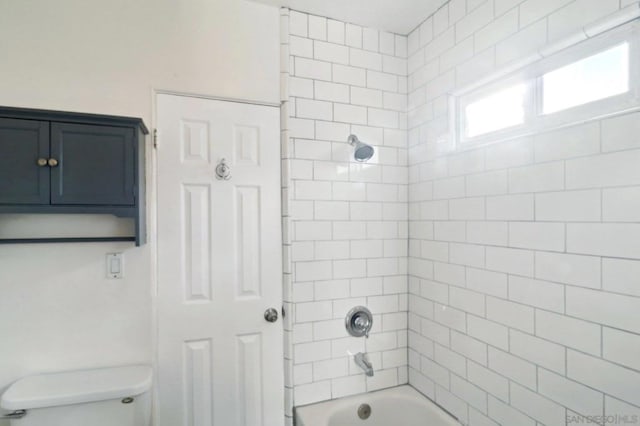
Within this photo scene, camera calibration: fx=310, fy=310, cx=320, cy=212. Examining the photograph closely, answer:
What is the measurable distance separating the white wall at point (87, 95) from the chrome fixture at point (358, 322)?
3.45ft

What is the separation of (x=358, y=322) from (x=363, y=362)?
23cm

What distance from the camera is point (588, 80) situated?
1104 millimetres

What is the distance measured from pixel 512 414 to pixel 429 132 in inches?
56.5

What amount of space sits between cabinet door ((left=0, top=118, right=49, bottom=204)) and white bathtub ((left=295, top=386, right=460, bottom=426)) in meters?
1.62

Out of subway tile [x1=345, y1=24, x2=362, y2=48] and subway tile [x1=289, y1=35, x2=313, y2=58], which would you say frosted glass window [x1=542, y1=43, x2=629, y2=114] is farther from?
subway tile [x1=289, y1=35, x2=313, y2=58]

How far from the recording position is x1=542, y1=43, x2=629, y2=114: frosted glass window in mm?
1018

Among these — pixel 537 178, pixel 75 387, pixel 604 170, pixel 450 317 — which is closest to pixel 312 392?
pixel 450 317

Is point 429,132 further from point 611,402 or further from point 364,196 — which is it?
point 611,402

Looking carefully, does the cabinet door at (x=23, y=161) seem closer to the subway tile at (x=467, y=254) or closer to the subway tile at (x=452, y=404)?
the subway tile at (x=467, y=254)

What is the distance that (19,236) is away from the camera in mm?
1328

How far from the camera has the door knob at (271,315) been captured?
169cm

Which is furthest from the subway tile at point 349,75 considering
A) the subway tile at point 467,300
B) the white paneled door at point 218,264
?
the subway tile at point 467,300

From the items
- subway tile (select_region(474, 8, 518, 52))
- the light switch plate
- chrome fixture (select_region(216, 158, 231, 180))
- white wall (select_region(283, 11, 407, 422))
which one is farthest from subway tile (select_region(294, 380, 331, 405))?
subway tile (select_region(474, 8, 518, 52))

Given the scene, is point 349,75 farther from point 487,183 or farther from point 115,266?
point 115,266
